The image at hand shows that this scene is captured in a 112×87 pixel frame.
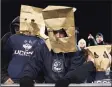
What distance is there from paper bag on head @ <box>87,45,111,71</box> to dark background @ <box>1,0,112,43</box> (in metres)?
4.06

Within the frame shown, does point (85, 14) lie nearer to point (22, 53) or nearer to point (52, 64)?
point (22, 53)

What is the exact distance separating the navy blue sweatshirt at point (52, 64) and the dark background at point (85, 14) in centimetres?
424

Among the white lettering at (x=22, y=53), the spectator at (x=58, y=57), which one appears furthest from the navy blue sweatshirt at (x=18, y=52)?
the spectator at (x=58, y=57)

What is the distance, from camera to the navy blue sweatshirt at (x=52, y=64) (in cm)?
349

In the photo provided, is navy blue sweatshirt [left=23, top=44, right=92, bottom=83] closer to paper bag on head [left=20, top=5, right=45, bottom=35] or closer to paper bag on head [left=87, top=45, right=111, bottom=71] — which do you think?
paper bag on head [left=87, top=45, right=111, bottom=71]

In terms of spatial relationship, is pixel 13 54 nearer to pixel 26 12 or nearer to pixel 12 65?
pixel 12 65

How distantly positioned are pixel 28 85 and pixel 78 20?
17.7ft

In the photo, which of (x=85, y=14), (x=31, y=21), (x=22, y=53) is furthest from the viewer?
(x=85, y=14)

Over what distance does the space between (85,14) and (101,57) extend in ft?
15.8

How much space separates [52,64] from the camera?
3559mm

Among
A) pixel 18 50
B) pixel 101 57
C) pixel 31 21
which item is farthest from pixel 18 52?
pixel 101 57

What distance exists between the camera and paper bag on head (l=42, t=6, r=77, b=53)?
143 inches

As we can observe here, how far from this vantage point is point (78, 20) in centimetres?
841

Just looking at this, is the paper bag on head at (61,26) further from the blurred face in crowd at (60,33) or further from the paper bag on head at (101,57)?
the paper bag on head at (101,57)
